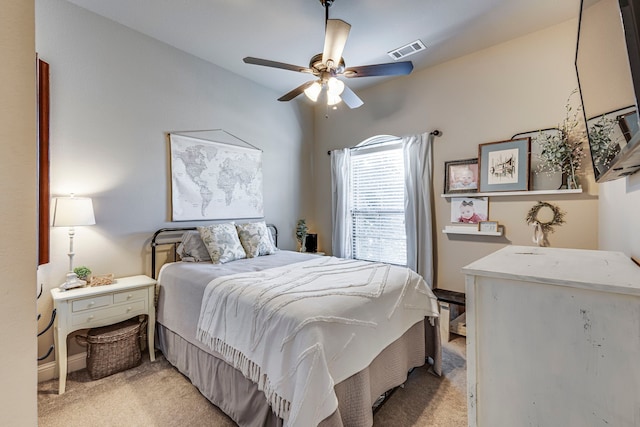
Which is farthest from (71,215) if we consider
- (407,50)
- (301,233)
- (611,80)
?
(407,50)

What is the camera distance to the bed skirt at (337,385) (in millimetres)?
1533

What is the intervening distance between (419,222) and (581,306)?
2736mm

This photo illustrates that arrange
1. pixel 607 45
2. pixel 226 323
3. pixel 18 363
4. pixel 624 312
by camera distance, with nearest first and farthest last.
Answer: pixel 18 363, pixel 624 312, pixel 607 45, pixel 226 323

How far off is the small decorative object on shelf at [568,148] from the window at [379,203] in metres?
1.60

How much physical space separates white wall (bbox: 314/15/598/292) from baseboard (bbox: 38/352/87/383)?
147 inches

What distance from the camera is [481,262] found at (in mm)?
1074

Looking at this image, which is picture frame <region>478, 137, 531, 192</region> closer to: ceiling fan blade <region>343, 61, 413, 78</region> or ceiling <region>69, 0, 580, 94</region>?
ceiling <region>69, 0, 580, 94</region>

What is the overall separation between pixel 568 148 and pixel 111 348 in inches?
171

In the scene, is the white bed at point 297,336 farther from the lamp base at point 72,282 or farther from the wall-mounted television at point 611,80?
the wall-mounted television at point 611,80

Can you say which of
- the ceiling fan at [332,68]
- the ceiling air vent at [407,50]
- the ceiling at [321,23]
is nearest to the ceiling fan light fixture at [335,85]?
the ceiling fan at [332,68]

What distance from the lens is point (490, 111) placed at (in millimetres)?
3031

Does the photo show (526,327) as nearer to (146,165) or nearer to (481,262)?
(481,262)

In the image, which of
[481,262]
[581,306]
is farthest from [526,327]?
[481,262]

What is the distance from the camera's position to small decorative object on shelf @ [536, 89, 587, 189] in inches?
98.9
